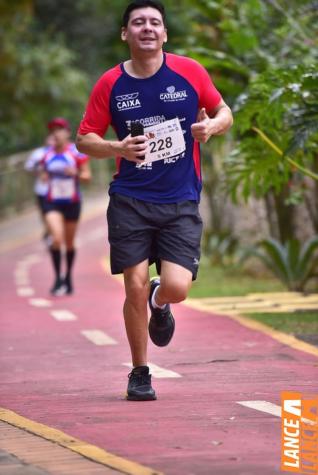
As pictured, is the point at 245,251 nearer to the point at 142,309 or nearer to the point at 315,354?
the point at 315,354

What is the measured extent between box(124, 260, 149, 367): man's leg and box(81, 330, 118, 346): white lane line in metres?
3.13

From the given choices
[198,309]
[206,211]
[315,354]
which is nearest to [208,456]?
[315,354]

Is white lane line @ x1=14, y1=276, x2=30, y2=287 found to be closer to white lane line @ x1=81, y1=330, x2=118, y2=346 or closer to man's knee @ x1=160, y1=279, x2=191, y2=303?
white lane line @ x1=81, y1=330, x2=118, y2=346

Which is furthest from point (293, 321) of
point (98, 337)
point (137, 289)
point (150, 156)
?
point (150, 156)

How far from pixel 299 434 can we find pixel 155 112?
2.19 m

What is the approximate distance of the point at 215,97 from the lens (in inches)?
308

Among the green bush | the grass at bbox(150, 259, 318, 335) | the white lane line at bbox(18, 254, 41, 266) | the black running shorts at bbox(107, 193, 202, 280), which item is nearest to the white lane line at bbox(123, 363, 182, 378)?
the black running shorts at bbox(107, 193, 202, 280)

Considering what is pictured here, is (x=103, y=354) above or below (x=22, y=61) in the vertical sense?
below

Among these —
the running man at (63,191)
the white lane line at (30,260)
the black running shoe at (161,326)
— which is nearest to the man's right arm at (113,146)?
the black running shoe at (161,326)

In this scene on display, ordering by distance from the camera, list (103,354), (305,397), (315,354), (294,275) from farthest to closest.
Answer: (294,275), (103,354), (315,354), (305,397)

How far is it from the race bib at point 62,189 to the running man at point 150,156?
342 inches

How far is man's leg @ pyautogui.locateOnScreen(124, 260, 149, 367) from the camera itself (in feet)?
25.2

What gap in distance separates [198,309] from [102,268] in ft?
26.0

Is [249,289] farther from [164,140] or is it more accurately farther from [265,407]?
[265,407]
